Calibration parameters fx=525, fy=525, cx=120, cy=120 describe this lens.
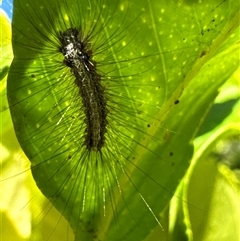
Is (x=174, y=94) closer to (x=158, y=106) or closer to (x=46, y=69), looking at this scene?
(x=158, y=106)

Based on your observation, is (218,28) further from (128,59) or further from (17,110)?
(17,110)

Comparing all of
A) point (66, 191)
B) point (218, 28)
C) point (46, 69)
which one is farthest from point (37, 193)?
point (218, 28)

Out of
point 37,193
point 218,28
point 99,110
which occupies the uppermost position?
point 218,28

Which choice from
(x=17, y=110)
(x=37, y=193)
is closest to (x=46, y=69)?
(x=17, y=110)

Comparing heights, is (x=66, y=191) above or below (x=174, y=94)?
below

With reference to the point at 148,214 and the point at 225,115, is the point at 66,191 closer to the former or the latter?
the point at 148,214

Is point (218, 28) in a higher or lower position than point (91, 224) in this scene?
higher
